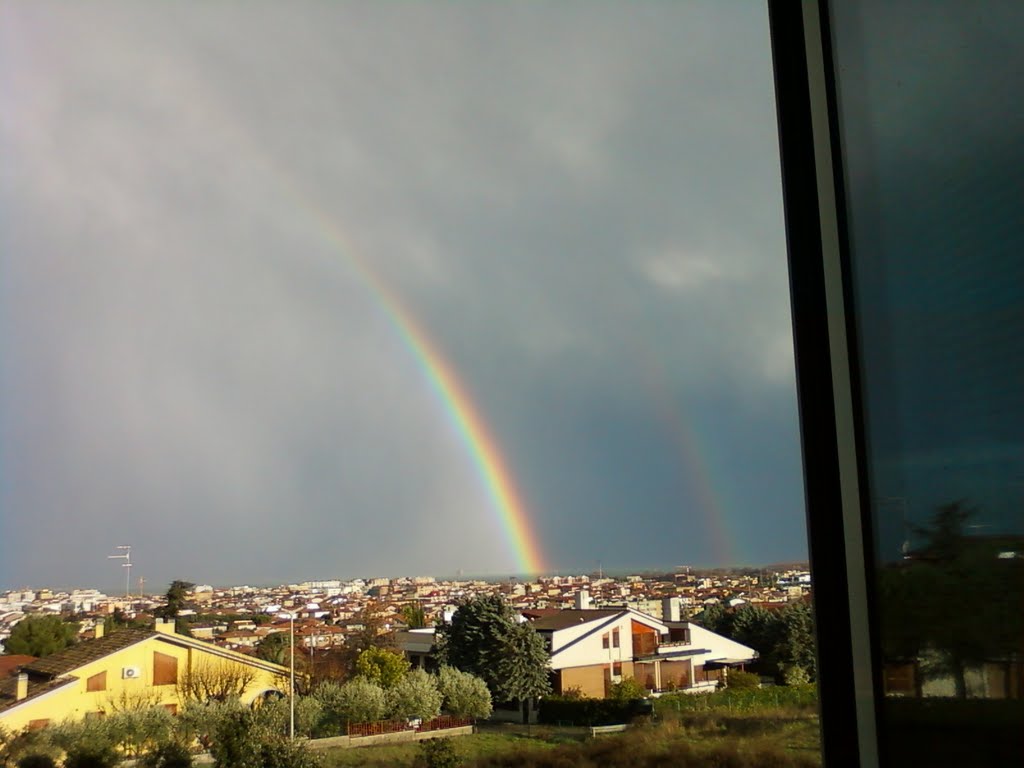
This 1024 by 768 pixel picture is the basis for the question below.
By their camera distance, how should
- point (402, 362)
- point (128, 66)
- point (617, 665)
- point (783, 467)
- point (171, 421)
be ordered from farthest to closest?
point (402, 362) < point (128, 66) < point (171, 421) < point (783, 467) < point (617, 665)

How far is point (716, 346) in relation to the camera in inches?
78.5

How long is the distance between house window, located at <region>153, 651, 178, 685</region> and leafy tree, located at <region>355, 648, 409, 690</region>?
31 cm

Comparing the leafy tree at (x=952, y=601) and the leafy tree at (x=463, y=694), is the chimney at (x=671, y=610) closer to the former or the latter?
the leafy tree at (x=463, y=694)

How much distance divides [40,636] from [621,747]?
104 cm

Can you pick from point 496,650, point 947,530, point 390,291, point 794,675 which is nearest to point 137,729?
point 496,650

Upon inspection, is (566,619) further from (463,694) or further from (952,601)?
(952,601)

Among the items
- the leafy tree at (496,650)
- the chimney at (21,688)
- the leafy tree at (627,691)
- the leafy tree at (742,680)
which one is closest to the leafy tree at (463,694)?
the leafy tree at (496,650)

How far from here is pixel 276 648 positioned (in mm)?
1380

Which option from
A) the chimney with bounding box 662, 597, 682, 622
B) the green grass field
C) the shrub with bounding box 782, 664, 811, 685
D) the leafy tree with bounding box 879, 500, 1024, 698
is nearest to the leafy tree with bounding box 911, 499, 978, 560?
the leafy tree with bounding box 879, 500, 1024, 698

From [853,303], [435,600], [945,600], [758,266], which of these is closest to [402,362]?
[435,600]

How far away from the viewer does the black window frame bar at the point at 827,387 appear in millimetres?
838

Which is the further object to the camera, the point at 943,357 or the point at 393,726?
the point at 393,726

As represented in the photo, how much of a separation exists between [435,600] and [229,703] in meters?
0.41

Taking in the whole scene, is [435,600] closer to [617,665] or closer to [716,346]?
[617,665]
